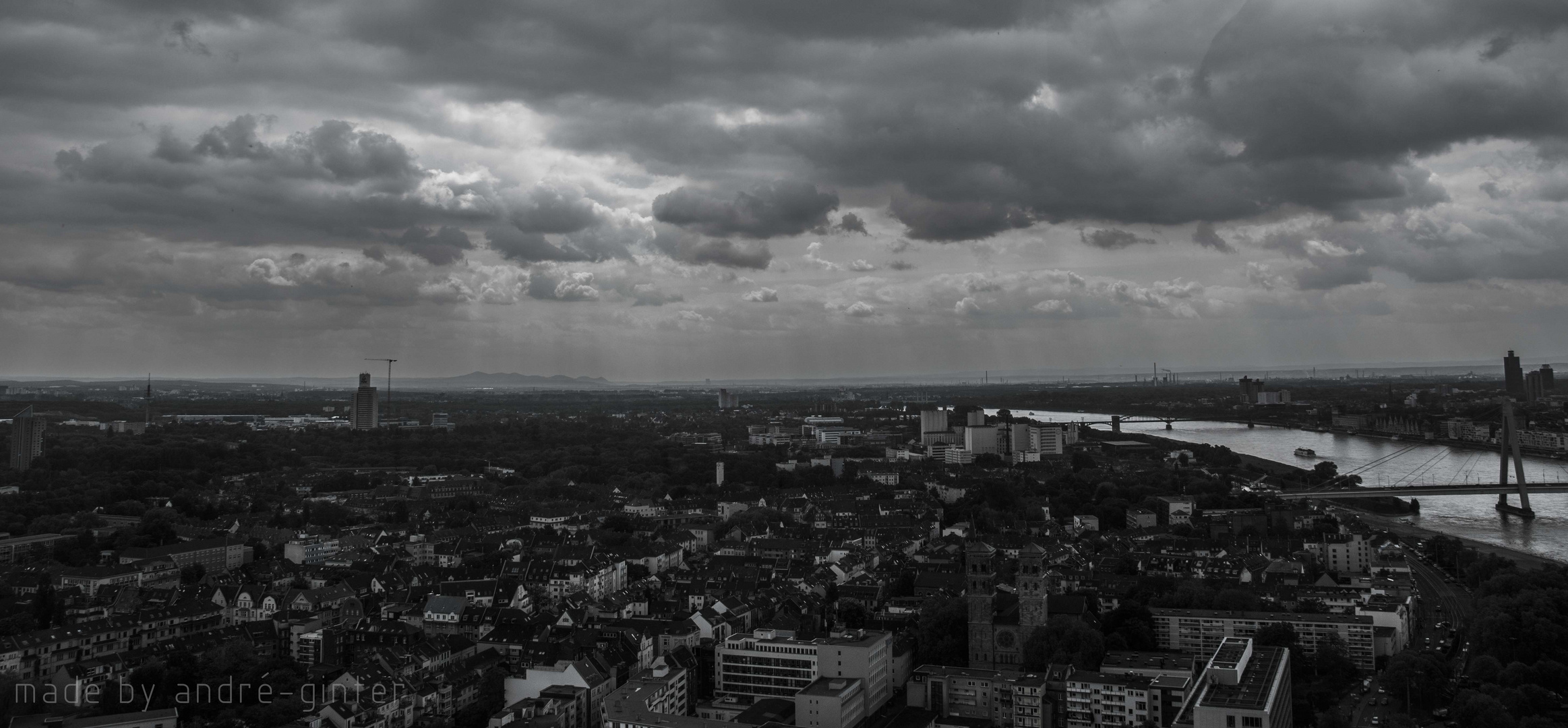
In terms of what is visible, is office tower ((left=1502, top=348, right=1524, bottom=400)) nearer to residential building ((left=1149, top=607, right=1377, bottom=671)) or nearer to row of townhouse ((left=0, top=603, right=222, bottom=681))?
residential building ((left=1149, top=607, right=1377, bottom=671))

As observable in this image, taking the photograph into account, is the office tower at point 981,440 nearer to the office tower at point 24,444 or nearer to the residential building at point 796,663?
the office tower at point 24,444

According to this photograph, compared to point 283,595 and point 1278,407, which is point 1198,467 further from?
point 1278,407

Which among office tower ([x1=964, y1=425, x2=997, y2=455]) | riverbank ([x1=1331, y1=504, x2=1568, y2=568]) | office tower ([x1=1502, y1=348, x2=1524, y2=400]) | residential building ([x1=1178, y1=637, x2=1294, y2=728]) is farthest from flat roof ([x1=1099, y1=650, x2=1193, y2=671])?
office tower ([x1=1502, y1=348, x2=1524, y2=400])

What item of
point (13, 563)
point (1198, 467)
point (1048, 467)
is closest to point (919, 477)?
point (1048, 467)

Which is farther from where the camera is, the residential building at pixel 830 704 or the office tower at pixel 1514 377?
the office tower at pixel 1514 377

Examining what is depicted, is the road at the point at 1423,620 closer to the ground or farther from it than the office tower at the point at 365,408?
closer to the ground

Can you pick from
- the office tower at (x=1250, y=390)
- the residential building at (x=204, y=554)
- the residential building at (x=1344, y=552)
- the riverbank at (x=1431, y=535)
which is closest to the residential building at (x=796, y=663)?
the residential building at (x=204, y=554)
